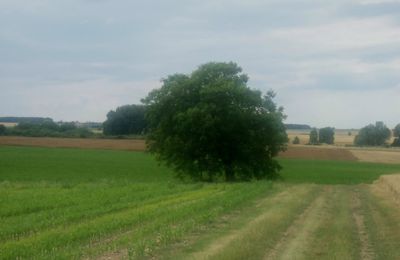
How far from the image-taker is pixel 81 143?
117 meters

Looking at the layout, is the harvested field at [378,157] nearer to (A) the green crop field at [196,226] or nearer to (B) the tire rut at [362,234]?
(A) the green crop field at [196,226]

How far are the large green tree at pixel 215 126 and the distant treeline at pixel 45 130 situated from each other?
80451 mm

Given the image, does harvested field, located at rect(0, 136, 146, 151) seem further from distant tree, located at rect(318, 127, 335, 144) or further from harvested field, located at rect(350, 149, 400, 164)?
distant tree, located at rect(318, 127, 335, 144)

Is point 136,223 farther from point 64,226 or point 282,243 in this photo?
point 282,243

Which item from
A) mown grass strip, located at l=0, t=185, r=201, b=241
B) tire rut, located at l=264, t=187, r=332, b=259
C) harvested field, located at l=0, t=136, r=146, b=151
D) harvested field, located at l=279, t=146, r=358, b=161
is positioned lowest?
mown grass strip, located at l=0, t=185, r=201, b=241

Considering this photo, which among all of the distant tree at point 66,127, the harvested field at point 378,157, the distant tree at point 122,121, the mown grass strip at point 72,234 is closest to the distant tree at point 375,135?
the harvested field at point 378,157

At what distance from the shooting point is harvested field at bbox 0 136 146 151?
376ft

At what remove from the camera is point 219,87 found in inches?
2073

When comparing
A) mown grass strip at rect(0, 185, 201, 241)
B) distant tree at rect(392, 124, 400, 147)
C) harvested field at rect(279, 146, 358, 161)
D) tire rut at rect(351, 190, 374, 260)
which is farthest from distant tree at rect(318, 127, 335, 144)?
tire rut at rect(351, 190, 374, 260)

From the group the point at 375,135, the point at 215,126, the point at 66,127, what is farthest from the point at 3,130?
the point at 215,126

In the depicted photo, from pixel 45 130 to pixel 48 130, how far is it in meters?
1.29

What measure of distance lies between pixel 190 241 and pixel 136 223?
383cm

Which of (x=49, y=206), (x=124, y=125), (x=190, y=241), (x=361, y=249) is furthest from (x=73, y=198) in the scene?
(x=124, y=125)

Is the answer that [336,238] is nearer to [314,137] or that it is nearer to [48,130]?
[48,130]
